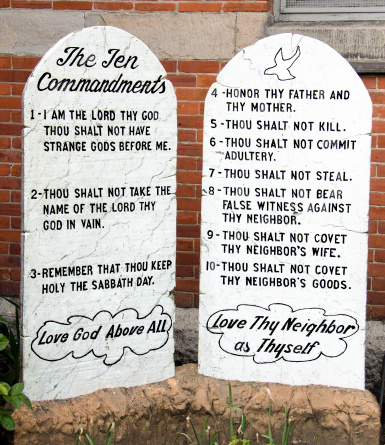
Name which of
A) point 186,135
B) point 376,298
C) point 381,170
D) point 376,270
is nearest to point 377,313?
point 376,298

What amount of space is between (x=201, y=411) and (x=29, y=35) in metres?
2.55

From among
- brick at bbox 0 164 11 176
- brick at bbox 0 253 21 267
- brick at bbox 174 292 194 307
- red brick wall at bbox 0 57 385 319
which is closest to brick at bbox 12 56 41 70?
red brick wall at bbox 0 57 385 319

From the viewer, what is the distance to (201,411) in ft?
9.46

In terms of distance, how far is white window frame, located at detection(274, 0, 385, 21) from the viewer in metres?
3.67

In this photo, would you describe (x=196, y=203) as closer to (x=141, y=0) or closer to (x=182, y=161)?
(x=182, y=161)

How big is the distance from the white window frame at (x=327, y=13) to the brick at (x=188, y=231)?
1499 millimetres

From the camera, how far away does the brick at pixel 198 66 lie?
3615 mm

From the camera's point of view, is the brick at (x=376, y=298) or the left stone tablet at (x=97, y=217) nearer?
the left stone tablet at (x=97, y=217)

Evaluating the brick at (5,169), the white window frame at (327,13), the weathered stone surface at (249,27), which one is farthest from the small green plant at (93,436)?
the white window frame at (327,13)

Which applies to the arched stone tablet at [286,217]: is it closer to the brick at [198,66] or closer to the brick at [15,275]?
the brick at [198,66]

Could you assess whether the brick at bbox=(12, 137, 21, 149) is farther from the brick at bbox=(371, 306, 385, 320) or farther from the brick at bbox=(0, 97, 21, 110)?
the brick at bbox=(371, 306, 385, 320)

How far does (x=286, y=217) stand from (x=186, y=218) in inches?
38.7

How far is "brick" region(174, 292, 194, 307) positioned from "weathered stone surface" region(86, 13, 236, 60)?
155 centimetres

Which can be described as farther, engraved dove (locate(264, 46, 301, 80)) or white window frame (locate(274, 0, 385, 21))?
white window frame (locate(274, 0, 385, 21))
